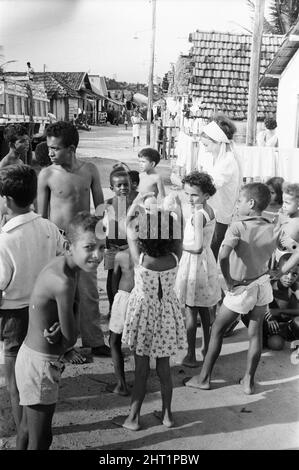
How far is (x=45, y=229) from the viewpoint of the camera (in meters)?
2.71

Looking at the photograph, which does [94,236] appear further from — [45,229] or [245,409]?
[245,409]

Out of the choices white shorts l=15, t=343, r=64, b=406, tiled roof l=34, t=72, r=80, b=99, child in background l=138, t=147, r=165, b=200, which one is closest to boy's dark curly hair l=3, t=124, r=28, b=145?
child in background l=138, t=147, r=165, b=200

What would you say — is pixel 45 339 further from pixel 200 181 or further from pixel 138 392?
pixel 200 181

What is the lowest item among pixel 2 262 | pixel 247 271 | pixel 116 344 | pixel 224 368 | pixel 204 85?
pixel 224 368

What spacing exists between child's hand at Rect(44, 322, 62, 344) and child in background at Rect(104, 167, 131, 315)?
1.51m

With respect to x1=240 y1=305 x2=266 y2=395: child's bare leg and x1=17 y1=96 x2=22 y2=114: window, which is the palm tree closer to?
x1=17 y1=96 x2=22 y2=114: window

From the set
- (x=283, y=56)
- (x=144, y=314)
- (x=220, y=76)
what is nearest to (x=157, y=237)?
(x=144, y=314)

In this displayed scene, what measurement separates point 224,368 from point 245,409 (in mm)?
600

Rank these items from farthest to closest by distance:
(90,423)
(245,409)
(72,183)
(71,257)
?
(72,183), (245,409), (90,423), (71,257)

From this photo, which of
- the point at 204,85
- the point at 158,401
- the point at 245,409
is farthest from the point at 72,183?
the point at 204,85

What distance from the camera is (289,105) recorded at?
34.7ft

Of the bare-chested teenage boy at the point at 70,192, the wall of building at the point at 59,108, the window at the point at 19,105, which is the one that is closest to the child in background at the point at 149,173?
the bare-chested teenage boy at the point at 70,192

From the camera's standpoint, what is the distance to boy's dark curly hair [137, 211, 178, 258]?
9.59ft

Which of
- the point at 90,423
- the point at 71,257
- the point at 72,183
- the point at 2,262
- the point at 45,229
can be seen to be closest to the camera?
the point at 71,257
